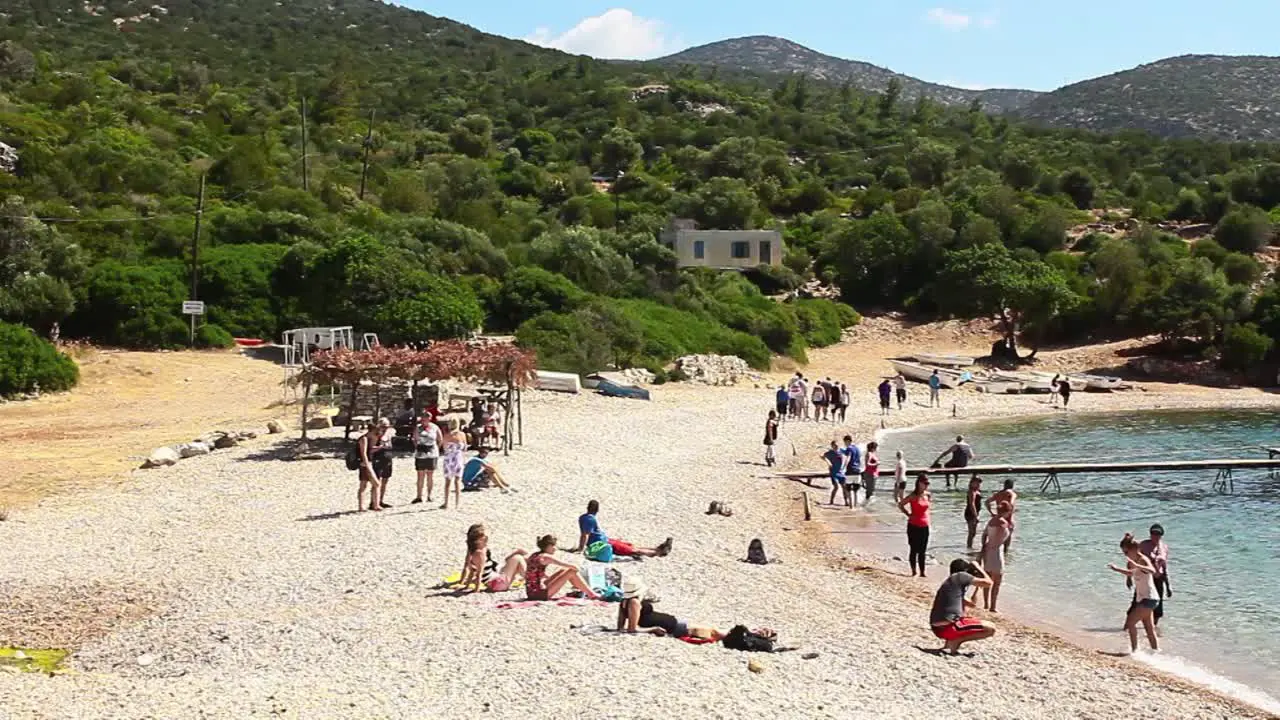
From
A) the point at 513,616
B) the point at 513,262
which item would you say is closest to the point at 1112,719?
the point at 513,616

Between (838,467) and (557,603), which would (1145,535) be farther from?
(557,603)

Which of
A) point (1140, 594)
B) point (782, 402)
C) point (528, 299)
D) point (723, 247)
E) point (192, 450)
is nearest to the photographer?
point (1140, 594)

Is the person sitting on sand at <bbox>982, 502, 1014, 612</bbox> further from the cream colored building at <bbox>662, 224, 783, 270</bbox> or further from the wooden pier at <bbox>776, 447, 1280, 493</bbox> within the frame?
the cream colored building at <bbox>662, 224, 783, 270</bbox>

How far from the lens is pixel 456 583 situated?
1270cm

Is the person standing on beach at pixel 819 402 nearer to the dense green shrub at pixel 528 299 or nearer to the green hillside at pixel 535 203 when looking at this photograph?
the green hillside at pixel 535 203

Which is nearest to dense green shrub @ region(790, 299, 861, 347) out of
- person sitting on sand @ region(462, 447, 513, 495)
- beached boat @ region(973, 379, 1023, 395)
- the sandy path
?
beached boat @ region(973, 379, 1023, 395)

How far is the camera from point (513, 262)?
45.4 meters

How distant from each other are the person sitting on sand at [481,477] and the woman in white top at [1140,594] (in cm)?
946

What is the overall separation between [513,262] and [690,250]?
1607 cm

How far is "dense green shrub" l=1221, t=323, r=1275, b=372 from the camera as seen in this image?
1706 inches

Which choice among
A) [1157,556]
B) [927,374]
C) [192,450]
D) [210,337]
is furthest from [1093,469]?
[210,337]

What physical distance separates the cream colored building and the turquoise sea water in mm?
26882

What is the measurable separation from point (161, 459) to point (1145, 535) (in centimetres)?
1655

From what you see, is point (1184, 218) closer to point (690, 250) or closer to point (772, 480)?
point (690, 250)
